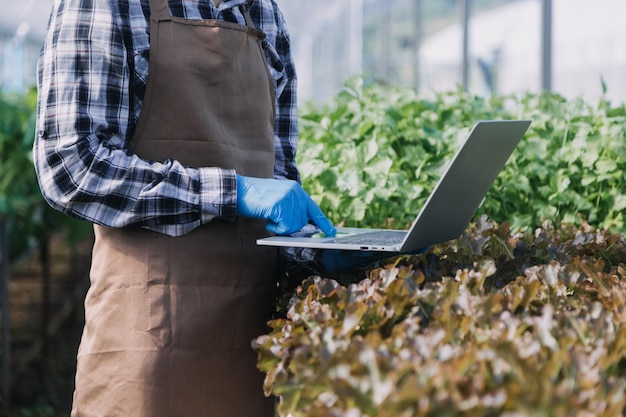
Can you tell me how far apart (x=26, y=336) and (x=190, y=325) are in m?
5.29

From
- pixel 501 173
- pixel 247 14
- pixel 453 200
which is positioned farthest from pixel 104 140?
pixel 501 173

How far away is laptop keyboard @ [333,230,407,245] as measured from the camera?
1658 millimetres

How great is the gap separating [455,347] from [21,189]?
459 cm

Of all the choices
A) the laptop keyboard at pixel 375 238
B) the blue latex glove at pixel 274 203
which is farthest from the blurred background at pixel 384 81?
the blue latex glove at pixel 274 203

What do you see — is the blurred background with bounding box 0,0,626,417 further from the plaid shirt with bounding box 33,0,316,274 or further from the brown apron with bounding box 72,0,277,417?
the plaid shirt with bounding box 33,0,316,274

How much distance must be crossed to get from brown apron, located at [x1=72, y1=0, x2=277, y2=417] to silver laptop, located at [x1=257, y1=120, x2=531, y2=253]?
0.21 metres

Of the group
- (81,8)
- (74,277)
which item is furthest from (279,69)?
(74,277)

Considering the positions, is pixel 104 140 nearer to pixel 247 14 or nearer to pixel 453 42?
pixel 247 14

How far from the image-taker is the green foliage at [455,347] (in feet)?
3.29

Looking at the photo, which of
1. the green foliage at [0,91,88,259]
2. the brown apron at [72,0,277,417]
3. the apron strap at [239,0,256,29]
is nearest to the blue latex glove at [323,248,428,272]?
the brown apron at [72,0,277,417]

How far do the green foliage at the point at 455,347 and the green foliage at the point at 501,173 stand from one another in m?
1.14

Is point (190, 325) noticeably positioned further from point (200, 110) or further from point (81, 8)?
point (81, 8)

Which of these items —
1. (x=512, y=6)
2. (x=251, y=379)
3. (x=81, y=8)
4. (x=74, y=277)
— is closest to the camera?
(x=81, y=8)

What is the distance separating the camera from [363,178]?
114 inches
